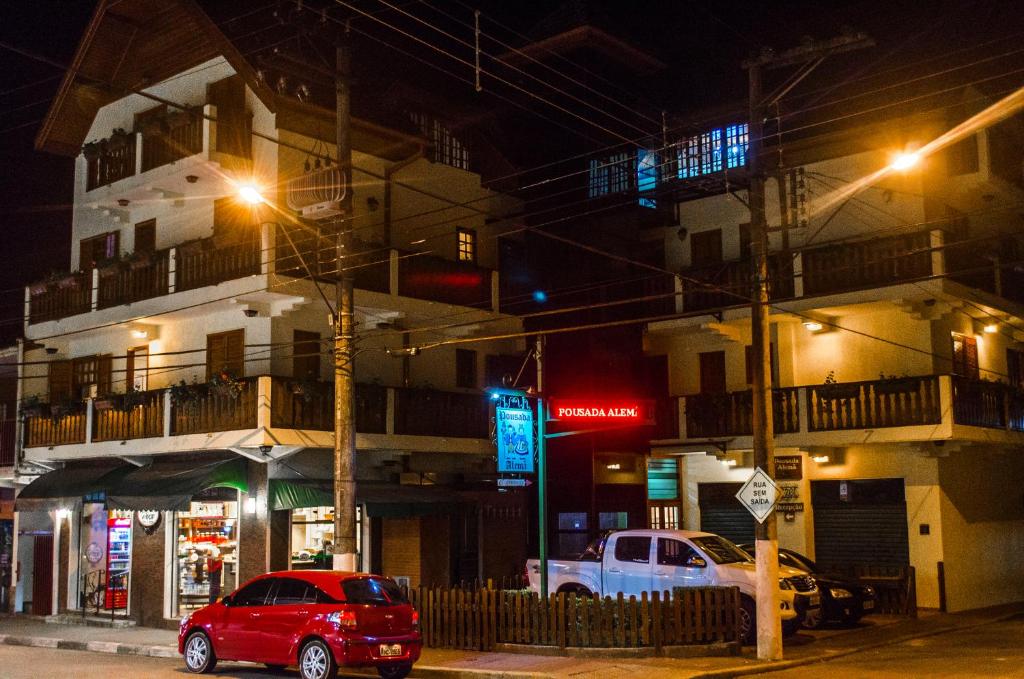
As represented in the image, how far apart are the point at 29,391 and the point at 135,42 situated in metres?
11.0

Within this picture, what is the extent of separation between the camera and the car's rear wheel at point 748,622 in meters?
18.7

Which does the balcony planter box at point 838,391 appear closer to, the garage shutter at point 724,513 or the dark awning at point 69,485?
the garage shutter at point 724,513

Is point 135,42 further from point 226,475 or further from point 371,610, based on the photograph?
point 371,610

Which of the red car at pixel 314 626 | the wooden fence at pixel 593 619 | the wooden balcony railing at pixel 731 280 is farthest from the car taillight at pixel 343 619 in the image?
the wooden balcony railing at pixel 731 280

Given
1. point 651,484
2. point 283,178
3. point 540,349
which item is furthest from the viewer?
point 651,484

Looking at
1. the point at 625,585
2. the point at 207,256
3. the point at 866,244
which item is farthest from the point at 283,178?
the point at 866,244

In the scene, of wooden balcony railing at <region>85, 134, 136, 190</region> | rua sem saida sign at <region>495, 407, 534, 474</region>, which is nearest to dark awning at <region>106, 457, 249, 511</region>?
rua sem saida sign at <region>495, 407, 534, 474</region>

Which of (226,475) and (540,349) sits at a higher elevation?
(540,349)

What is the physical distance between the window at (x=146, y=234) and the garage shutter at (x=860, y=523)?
18.7m

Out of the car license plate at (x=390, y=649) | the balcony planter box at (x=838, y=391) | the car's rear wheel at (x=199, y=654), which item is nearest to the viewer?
the car license plate at (x=390, y=649)

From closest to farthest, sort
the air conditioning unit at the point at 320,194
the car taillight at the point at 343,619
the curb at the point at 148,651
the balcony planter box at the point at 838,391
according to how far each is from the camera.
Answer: the car taillight at the point at 343,619
the curb at the point at 148,651
the air conditioning unit at the point at 320,194
the balcony planter box at the point at 838,391

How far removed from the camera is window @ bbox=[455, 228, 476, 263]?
29.3m

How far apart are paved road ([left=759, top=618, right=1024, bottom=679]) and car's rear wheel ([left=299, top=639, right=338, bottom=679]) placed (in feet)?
21.7

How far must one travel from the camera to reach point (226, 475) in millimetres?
23344
